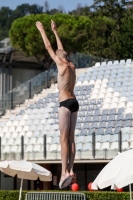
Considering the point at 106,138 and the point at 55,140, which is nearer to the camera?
the point at 106,138

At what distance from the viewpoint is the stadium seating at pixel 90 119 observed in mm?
27297

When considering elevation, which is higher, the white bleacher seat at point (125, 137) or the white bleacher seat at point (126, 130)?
the white bleacher seat at point (126, 130)

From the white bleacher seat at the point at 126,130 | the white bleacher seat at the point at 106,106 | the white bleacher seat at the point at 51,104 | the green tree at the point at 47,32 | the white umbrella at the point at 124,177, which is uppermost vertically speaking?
the green tree at the point at 47,32

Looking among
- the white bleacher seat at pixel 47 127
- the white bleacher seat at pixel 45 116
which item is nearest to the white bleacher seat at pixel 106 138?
the white bleacher seat at pixel 47 127

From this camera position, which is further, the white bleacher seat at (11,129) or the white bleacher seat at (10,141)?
the white bleacher seat at (11,129)

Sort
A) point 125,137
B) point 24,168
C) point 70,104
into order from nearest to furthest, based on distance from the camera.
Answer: point 70,104, point 24,168, point 125,137

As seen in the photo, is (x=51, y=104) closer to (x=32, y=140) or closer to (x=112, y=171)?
(x=32, y=140)

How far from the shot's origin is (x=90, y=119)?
29844mm

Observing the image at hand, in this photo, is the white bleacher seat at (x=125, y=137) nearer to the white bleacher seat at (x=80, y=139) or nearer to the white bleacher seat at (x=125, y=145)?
the white bleacher seat at (x=125, y=145)

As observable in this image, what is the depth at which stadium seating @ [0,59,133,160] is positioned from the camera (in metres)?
27.3

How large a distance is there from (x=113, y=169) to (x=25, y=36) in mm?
37826

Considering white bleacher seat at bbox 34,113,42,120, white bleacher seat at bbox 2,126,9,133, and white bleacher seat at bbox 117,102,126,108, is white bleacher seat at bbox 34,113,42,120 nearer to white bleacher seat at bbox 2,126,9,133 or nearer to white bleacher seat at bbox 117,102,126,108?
white bleacher seat at bbox 2,126,9,133

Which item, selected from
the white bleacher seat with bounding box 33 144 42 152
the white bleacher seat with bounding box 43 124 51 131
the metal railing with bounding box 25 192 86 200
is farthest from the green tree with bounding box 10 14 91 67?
the metal railing with bounding box 25 192 86 200

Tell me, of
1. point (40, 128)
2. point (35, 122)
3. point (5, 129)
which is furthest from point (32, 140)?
point (5, 129)
